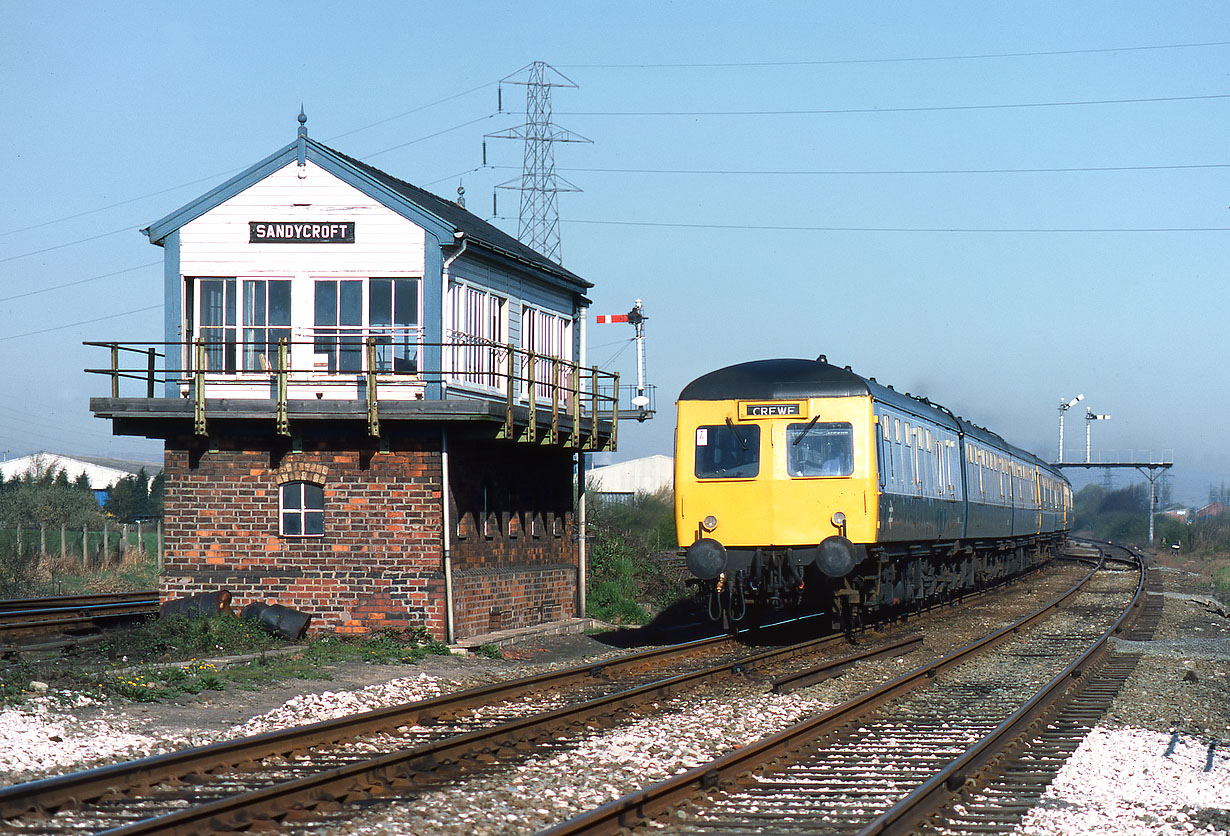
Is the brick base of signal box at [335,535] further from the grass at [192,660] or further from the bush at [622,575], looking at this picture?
the bush at [622,575]

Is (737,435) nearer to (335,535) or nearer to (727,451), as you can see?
(727,451)

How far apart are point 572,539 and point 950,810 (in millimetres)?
14861

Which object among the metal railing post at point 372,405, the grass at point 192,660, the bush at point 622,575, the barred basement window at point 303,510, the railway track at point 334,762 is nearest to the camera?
the railway track at point 334,762

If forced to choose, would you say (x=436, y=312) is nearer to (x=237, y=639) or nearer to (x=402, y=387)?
(x=402, y=387)

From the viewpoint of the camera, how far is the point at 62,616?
64.3 feet

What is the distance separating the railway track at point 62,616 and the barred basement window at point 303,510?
3021mm

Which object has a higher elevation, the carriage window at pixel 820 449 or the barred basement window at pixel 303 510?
the carriage window at pixel 820 449

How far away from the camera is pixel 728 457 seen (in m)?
16.4

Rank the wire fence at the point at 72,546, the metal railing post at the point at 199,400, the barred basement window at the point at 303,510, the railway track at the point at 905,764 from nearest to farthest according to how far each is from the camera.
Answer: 1. the railway track at the point at 905,764
2. the metal railing post at the point at 199,400
3. the barred basement window at the point at 303,510
4. the wire fence at the point at 72,546

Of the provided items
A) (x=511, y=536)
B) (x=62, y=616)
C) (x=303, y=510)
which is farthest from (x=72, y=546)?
(x=303, y=510)

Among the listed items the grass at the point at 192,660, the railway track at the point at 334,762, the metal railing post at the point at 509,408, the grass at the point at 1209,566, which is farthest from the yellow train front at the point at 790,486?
the grass at the point at 1209,566

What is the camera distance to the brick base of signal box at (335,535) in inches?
675

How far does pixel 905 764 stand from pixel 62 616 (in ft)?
47.7

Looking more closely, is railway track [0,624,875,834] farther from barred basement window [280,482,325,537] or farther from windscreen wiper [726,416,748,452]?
barred basement window [280,482,325,537]
